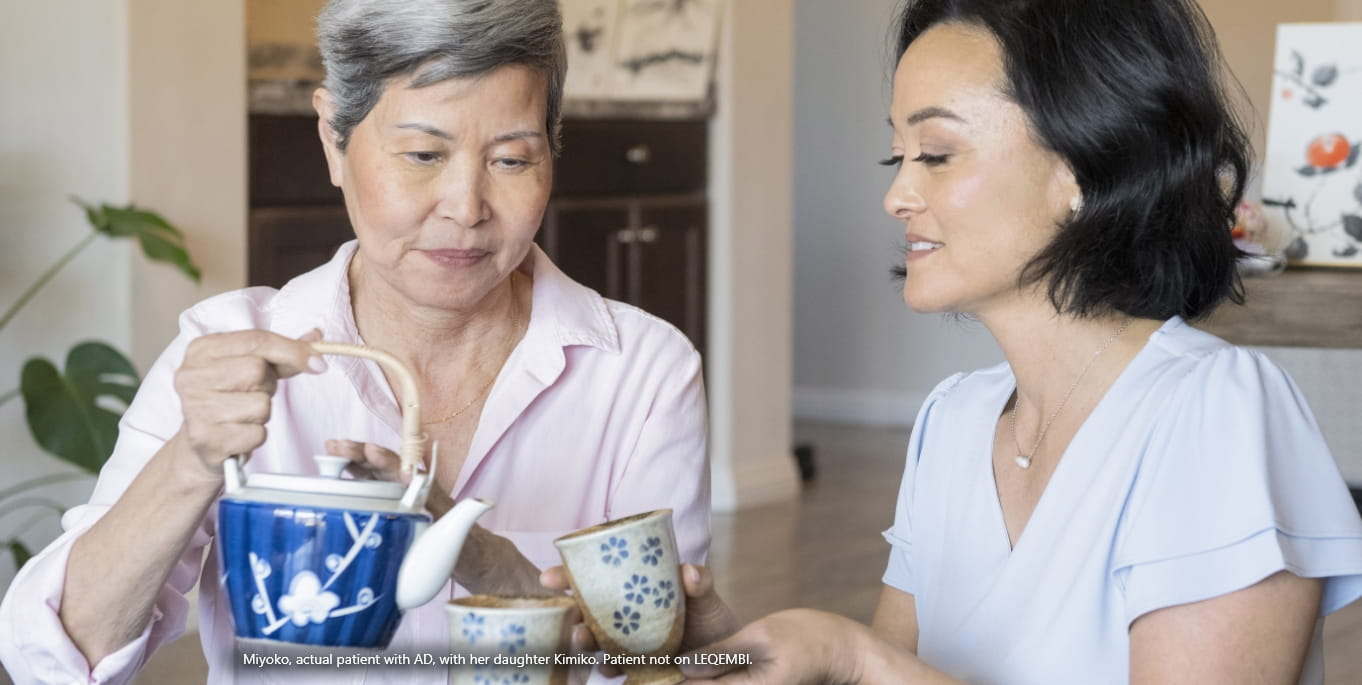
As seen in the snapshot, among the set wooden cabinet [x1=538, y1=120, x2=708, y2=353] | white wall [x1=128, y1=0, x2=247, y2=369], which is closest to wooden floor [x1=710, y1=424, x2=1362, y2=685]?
wooden cabinet [x1=538, y1=120, x2=708, y2=353]

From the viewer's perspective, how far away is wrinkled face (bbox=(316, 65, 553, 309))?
1341 millimetres

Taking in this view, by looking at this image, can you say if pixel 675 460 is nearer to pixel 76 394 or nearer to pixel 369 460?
pixel 369 460

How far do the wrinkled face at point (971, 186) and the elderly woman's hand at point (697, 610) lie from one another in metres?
0.42

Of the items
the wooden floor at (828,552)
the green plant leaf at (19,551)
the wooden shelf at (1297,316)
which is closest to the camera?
the wooden shelf at (1297,316)

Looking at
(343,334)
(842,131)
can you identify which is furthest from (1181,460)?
(842,131)

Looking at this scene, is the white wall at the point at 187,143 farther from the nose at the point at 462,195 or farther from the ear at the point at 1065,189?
the ear at the point at 1065,189

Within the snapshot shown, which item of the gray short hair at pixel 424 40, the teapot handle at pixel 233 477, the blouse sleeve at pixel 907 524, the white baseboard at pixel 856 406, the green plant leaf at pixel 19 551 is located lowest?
the white baseboard at pixel 856 406

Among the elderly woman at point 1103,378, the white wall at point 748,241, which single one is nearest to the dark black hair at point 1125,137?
the elderly woman at point 1103,378

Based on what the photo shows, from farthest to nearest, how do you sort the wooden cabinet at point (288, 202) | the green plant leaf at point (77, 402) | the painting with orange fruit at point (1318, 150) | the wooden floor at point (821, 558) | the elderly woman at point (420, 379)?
1. the wooden cabinet at point (288, 202)
2. the wooden floor at point (821, 558)
3. the green plant leaf at point (77, 402)
4. the painting with orange fruit at point (1318, 150)
5. the elderly woman at point (420, 379)

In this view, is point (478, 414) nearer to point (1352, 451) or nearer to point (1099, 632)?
point (1099, 632)

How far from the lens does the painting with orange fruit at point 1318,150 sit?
7.38 ft

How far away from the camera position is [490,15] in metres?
1.33

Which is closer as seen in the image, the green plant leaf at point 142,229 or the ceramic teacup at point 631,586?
the ceramic teacup at point 631,586

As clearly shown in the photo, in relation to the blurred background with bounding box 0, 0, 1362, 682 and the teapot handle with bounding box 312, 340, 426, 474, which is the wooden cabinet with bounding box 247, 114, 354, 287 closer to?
the blurred background with bounding box 0, 0, 1362, 682
